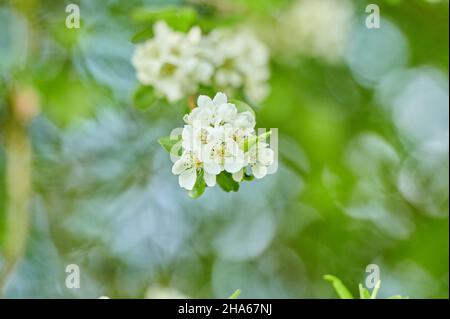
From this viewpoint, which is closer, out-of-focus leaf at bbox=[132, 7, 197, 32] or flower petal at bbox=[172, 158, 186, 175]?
flower petal at bbox=[172, 158, 186, 175]

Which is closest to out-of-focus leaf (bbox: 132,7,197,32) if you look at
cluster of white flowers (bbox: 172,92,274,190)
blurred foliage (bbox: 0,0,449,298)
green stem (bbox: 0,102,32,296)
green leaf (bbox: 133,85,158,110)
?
green leaf (bbox: 133,85,158,110)

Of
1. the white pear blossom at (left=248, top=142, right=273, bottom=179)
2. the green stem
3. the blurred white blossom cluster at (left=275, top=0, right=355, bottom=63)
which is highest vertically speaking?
the blurred white blossom cluster at (left=275, top=0, right=355, bottom=63)

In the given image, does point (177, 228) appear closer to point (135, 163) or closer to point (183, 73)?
point (135, 163)

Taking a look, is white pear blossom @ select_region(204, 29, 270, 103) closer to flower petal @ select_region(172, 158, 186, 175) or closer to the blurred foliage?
flower petal @ select_region(172, 158, 186, 175)

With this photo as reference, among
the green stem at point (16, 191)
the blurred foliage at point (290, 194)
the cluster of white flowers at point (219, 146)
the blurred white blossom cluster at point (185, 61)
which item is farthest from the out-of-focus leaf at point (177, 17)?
the blurred foliage at point (290, 194)
